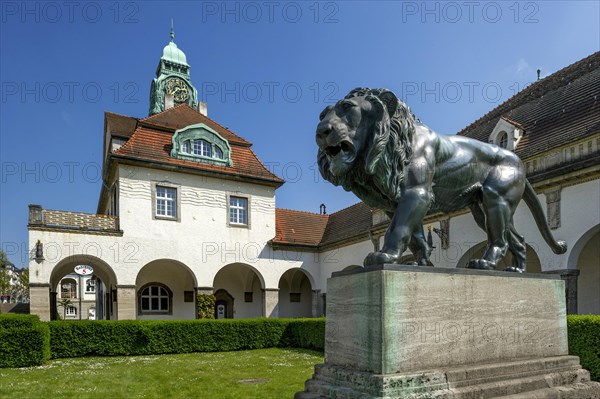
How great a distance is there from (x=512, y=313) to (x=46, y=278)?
1712 cm

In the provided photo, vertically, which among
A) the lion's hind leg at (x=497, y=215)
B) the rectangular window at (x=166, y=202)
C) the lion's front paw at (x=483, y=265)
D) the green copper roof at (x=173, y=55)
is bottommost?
the lion's front paw at (x=483, y=265)

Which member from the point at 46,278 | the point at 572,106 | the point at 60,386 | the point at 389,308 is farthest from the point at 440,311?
the point at 46,278

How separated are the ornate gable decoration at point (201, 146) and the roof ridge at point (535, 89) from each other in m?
10.8

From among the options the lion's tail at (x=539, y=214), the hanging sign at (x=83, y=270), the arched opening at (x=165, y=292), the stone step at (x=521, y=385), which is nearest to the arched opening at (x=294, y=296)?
the arched opening at (x=165, y=292)

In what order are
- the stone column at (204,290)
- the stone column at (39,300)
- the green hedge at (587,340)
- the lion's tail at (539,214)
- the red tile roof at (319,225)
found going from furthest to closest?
the red tile roof at (319,225), the stone column at (204,290), the stone column at (39,300), the green hedge at (587,340), the lion's tail at (539,214)

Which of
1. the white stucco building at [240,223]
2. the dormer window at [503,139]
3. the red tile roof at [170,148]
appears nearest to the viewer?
the white stucco building at [240,223]

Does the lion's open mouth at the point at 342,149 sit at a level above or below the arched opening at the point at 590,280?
above

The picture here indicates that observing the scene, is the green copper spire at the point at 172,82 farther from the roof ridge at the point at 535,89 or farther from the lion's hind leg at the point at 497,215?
the lion's hind leg at the point at 497,215

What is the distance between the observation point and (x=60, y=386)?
9.29m

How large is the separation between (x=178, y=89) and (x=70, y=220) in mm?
24954

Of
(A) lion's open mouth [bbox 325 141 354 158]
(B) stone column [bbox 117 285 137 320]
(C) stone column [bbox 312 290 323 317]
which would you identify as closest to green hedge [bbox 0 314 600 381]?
(B) stone column [bbox 117 285 137 320]

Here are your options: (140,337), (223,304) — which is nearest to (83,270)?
(223,304)

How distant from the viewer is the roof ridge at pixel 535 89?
1625 cm

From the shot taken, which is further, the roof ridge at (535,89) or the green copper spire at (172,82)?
the green copper spire at (172,82)
